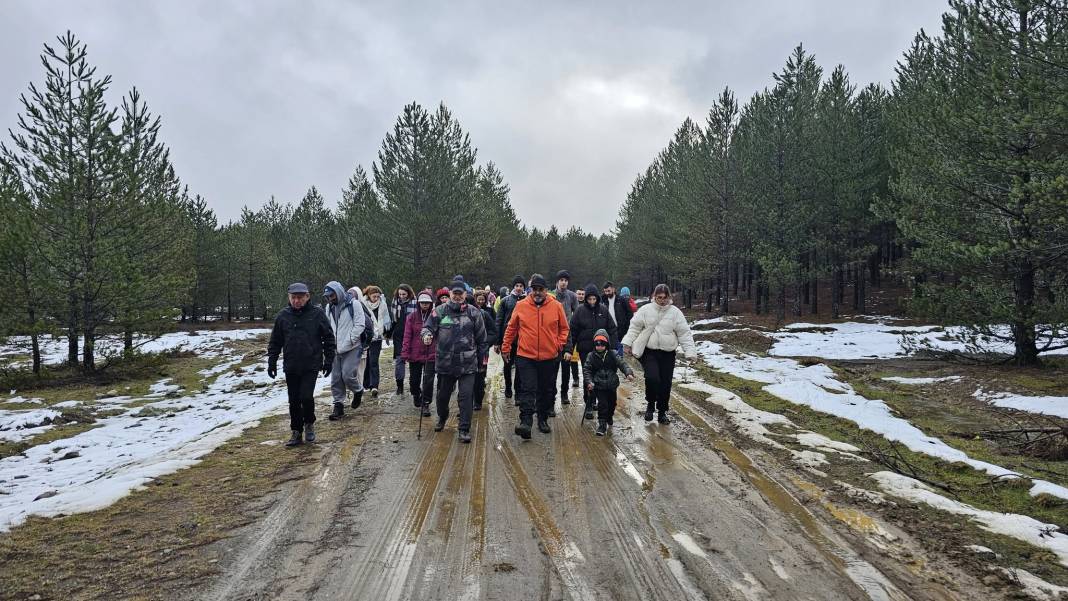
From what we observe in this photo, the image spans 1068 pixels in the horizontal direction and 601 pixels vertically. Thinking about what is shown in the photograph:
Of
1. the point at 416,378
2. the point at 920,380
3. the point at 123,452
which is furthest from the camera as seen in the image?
the point at 920,380

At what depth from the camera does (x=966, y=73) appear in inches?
511

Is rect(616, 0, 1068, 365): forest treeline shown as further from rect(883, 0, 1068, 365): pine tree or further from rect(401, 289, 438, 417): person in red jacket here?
rect(401, 289, 438, 417): person in red jacket

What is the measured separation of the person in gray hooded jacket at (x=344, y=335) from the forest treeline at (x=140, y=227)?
34.5ft

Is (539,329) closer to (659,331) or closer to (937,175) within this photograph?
(659,331)

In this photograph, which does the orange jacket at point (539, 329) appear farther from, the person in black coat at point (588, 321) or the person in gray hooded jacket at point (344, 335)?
the person in gray hooded jacket at point (344, 335)

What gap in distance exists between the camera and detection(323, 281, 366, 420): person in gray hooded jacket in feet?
28.1

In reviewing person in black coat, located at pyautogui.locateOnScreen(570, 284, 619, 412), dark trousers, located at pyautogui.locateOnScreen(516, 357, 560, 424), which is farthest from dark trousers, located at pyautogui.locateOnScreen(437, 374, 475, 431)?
person in black coat, located at pyautogui.locateOnScreen(570, 284, 619, 412)

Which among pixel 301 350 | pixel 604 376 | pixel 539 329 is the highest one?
pixel 539 329

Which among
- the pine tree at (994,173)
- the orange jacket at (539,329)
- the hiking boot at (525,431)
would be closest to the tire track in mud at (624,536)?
the hiking boot at (525,431)

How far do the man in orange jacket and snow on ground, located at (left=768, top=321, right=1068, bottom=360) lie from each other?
11.6 metres

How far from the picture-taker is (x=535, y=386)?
722cm

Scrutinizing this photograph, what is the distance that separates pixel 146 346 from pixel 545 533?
28.8 m

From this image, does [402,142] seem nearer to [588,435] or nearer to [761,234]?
[761,234]

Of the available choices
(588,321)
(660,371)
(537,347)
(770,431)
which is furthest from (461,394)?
(770,431)
